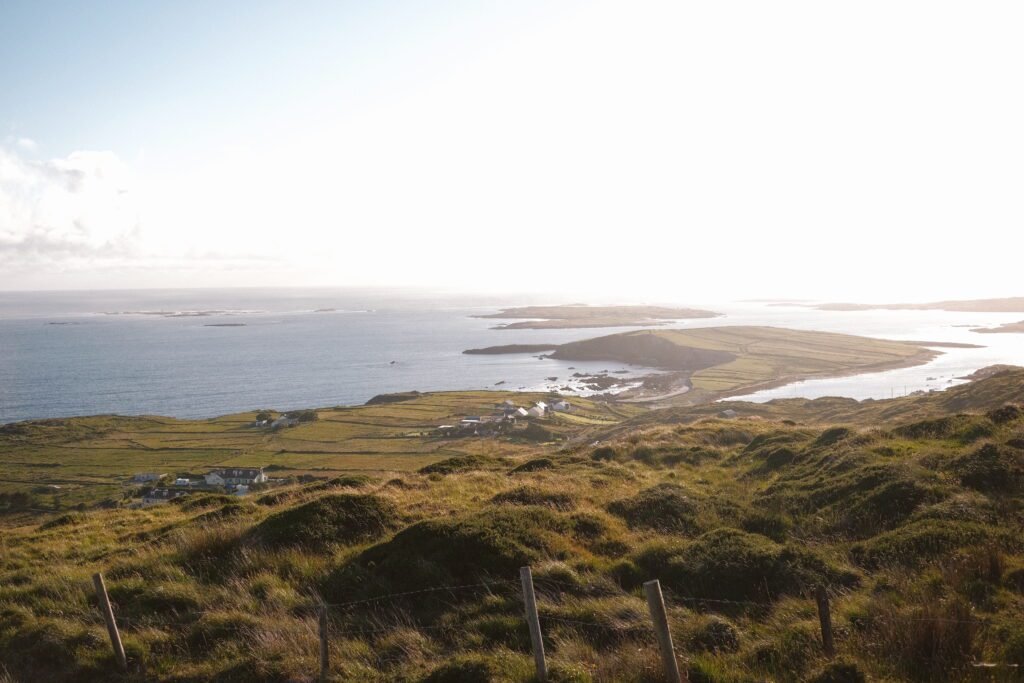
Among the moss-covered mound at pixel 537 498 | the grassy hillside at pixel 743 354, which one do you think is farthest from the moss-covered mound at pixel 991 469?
the grassy hillside at pixel 743 354

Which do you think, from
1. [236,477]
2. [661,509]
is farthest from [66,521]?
[236,477]

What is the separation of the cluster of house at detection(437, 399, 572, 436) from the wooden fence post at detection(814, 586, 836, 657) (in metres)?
71.6

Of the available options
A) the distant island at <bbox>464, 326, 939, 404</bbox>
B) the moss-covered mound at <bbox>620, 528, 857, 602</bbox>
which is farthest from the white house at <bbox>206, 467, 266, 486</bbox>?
the distant island at <bbox>464, 326, 939, 404</bbox>

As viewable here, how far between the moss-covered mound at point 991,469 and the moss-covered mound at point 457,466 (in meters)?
16.9

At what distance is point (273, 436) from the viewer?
78.9 metres

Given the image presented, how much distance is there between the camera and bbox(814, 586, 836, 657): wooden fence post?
7.58m

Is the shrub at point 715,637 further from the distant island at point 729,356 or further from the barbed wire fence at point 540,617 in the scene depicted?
the distant island at point 729,356

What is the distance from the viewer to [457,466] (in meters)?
26.4

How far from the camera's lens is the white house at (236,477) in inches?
2144

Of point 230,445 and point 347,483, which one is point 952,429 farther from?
point 230,445

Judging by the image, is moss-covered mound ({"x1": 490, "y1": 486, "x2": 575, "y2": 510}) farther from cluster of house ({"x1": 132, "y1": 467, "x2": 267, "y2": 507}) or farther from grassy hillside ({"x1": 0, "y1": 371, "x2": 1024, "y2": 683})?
cluster of house ({"x1": 132, "y1": 467, "x2": 267, "y2": 507})

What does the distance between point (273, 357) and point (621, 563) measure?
18319 centimetres

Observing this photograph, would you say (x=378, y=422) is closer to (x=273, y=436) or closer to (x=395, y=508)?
(x=273, y=436)

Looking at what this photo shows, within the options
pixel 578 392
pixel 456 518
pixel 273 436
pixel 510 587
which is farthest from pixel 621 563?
pixel 578 392
